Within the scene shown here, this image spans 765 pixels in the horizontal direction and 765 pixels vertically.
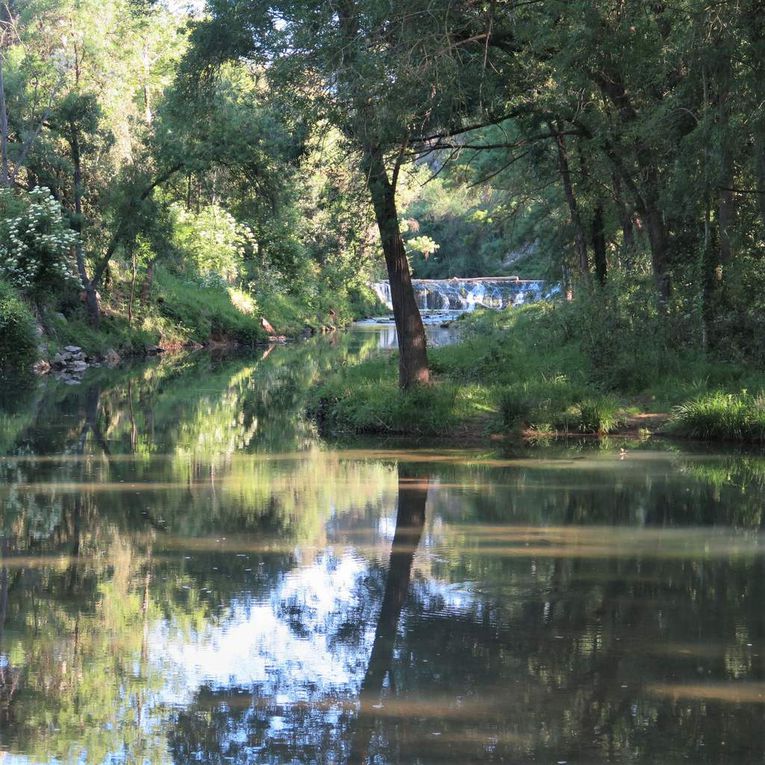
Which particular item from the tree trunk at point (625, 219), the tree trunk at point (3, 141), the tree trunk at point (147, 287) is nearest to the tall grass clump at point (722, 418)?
the tree trunk at point (625, 219)

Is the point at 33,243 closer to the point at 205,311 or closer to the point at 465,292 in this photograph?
the point at 205,311

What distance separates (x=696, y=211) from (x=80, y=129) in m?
22.5

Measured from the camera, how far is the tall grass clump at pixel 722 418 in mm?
17266

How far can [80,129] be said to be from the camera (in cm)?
3678

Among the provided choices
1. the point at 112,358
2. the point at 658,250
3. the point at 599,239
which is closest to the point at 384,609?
the point at 658,250

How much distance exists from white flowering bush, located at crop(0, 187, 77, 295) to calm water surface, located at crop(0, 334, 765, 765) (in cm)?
1886

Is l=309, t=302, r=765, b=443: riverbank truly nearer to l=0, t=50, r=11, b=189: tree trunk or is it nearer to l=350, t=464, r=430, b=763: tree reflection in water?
l=350, t=464, r=430, b=763: tree reflection in water

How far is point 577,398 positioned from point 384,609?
10733mm

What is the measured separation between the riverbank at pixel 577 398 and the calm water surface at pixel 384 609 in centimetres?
178

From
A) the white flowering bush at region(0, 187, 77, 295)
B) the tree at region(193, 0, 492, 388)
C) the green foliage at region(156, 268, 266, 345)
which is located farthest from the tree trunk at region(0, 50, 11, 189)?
the tree at region(193, 0, 492, 388)

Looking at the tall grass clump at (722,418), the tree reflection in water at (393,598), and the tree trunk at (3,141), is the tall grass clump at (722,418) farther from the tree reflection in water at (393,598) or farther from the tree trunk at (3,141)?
the tree trunk at (3,141)

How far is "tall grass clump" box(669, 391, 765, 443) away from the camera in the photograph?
1727 cm

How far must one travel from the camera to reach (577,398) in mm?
18750

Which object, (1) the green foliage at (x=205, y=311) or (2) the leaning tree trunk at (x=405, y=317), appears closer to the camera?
(2) the leaning tree trunk at (x=405, y=317)
